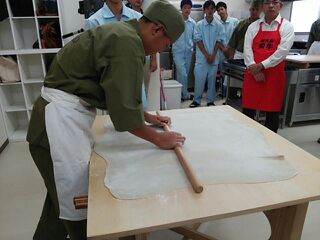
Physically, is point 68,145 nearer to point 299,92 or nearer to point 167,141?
point 167,141

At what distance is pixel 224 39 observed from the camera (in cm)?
421

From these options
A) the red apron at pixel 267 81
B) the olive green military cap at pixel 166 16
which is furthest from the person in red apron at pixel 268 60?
the olive green military cap at pixel 166 16

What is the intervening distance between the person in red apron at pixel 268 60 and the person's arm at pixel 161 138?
5.44 feet

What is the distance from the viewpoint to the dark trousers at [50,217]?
3.48ft

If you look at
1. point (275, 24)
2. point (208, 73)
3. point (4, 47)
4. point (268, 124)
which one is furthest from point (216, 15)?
point (4, 47)

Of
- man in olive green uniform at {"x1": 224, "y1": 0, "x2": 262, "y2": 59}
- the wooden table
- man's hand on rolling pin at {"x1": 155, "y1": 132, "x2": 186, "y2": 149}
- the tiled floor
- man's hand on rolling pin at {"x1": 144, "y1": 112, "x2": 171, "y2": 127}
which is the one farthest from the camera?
man in olive green uniform at {"x1": 224, "y1": 0, "x2": 262, "y2": 59}

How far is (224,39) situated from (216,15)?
0.58m

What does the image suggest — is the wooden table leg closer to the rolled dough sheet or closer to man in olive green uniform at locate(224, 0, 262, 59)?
the rolled dough sheet

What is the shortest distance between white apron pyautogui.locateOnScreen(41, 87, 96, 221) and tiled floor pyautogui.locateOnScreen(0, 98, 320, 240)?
2.50 feet

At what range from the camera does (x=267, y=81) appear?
246cm

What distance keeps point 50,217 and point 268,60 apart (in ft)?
6.82

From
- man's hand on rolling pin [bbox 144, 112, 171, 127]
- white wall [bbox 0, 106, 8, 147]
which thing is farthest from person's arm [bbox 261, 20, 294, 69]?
white wall [bbox 0, 106, 8, 147]

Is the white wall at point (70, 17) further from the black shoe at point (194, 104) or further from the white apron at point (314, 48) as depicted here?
the white apron at point (314, 48)

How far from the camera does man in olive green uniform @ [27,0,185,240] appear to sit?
2.84 ft
